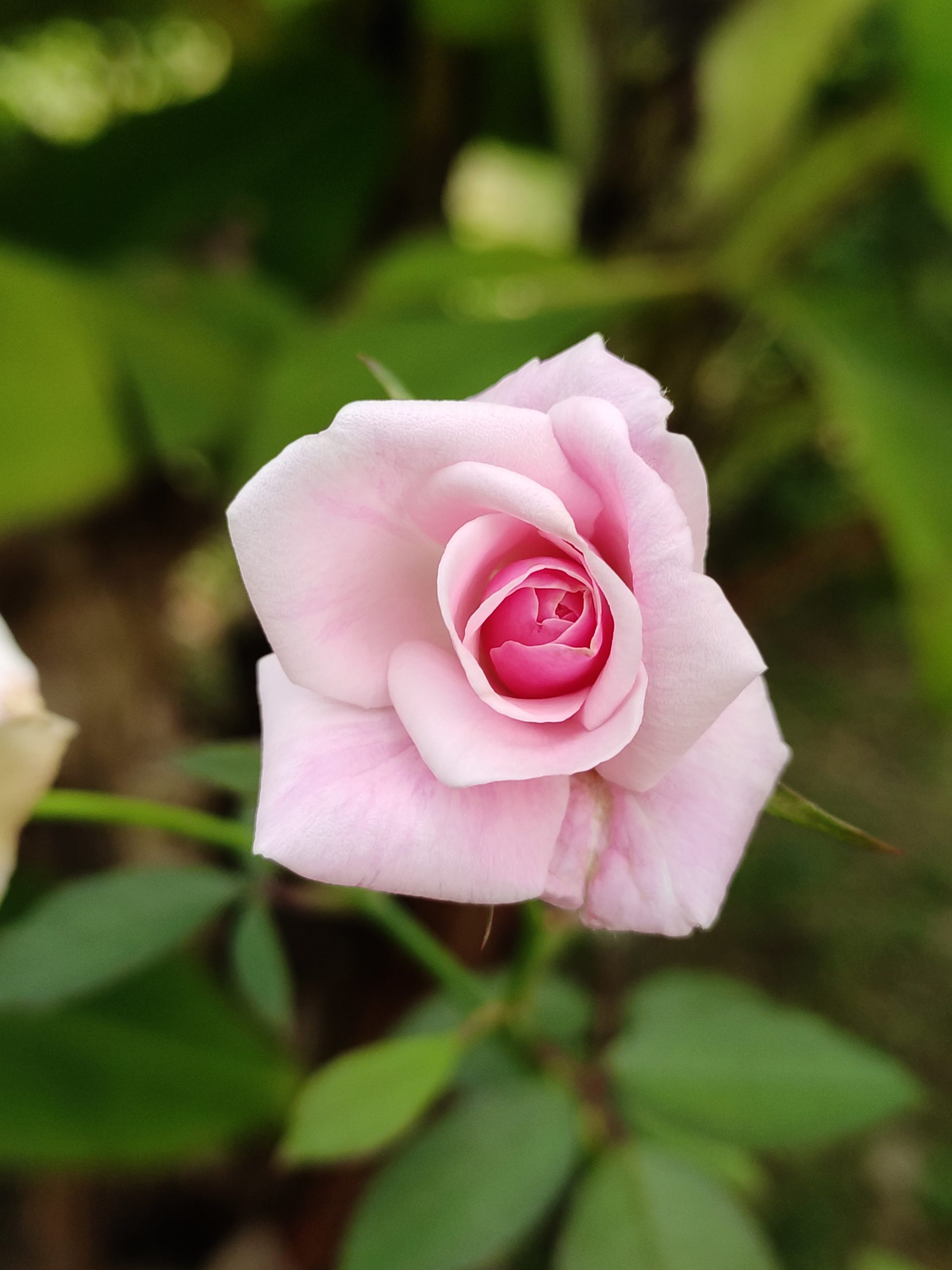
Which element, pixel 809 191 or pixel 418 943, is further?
pixel 809 191

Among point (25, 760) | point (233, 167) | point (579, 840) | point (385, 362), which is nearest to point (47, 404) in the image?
point (385, 362)

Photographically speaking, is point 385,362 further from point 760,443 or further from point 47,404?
point 760,443

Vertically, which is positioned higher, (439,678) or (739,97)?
(739,97)

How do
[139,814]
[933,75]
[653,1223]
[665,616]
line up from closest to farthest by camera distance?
[665,616] < [139,814] < [653,1223] < [933,75]

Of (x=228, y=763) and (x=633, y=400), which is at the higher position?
(x=633, y=400)

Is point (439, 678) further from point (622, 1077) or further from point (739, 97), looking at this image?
point (739, 97)

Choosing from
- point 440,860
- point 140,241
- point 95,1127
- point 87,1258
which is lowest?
point 87,1258

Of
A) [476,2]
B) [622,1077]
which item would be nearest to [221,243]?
[476,2]
